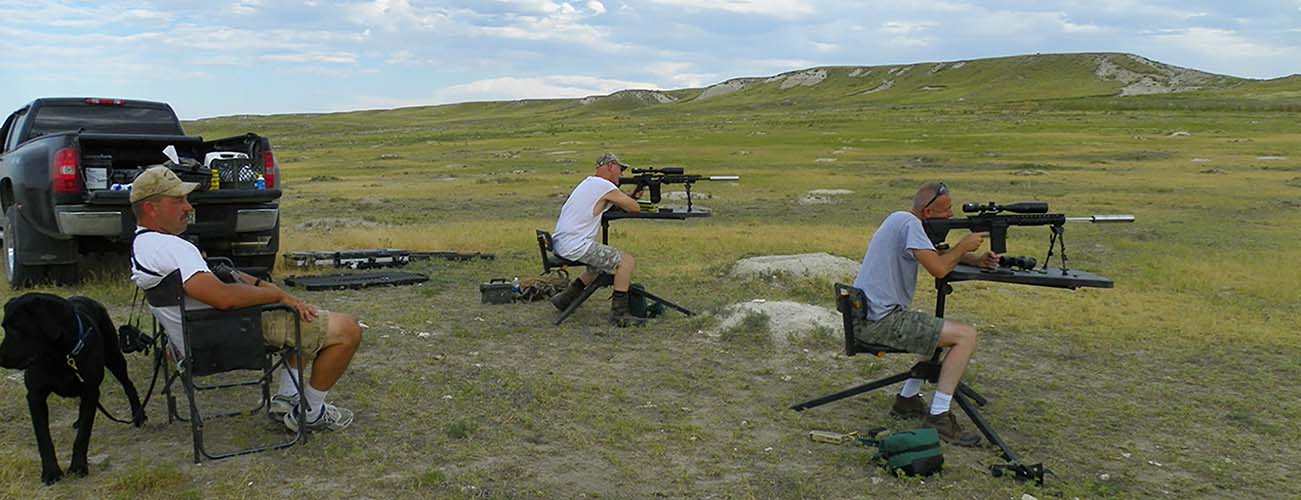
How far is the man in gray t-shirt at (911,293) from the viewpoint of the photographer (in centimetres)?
575

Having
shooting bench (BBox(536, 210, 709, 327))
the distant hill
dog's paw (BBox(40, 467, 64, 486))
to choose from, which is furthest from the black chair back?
the distant hill

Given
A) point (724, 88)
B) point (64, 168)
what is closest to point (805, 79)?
point (724, 88)

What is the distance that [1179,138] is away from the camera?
160 ft

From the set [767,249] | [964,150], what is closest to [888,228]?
[767,249]

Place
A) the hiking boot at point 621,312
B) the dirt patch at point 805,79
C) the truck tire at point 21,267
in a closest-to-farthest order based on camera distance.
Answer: the hiking boot at point 621,312, the truck tire at point 21,267, the dirt patch at point 805,79

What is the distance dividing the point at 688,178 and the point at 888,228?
4.48 meters

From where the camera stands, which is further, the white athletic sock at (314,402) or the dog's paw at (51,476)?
the white athletic sock at (314,402)

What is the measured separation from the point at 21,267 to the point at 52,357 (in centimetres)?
611

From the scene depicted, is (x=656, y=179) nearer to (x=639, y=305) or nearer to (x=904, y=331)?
(x=639, y=305)

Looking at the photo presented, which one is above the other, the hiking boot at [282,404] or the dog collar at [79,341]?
the dog collar at [79,341]

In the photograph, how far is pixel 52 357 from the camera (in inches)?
190

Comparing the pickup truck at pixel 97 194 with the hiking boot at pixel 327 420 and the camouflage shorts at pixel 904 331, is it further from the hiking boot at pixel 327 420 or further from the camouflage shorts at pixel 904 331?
the camouflage shorts at pixel 904 331

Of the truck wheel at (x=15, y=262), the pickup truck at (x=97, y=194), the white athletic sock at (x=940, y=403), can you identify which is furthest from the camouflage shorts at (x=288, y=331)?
the truck wheel at (x=15, y=262)

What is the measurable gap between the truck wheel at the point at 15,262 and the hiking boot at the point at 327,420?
235 inches
